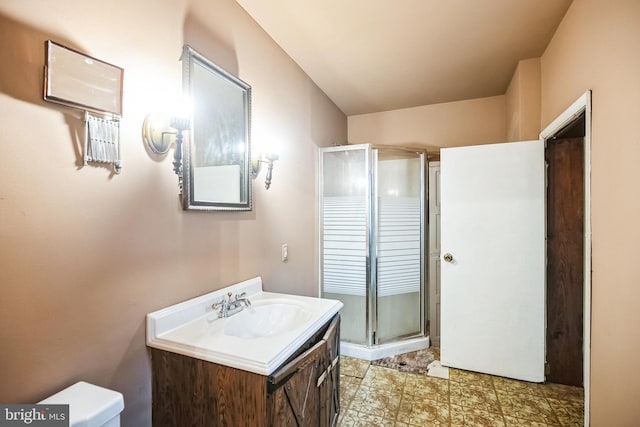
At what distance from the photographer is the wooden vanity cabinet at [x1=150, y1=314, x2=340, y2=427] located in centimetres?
104

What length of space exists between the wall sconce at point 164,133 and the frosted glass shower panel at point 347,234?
171cm

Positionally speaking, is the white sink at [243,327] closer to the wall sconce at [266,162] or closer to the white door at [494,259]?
the wall sconce at [266,162]

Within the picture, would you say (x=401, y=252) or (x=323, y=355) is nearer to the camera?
(x=323, y=355)

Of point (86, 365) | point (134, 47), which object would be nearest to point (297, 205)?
point (134, 47)

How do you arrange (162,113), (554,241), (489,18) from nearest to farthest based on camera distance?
(162,113) < (489,18) < (554,241)

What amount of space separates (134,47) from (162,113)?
9.9 inches

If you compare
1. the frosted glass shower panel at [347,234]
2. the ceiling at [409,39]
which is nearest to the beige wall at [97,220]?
the ceiling at [409,39]

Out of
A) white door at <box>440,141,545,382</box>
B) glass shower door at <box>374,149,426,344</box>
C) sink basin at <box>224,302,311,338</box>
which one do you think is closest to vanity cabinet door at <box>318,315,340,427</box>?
sink basin at <box>224,302,311,338</box>

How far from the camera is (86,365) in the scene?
1000 mm

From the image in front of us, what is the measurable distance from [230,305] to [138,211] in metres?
0.64

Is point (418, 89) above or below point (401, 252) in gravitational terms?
above

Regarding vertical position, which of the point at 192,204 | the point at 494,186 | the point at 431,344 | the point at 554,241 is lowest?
the point at 431,344

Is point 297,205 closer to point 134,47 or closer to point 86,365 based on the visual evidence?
point 134,47

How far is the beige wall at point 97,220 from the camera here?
842 mm
